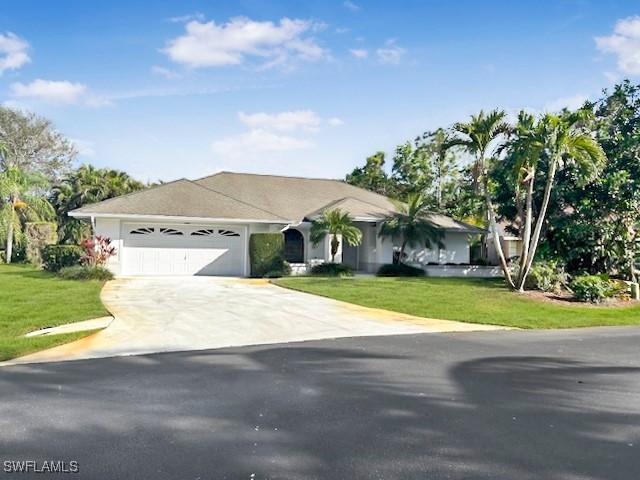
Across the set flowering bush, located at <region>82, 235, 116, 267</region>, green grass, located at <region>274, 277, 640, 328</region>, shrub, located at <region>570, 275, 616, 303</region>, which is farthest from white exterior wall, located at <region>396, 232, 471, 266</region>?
flowering bush, located at <region>82, 235, 116, 267</region>

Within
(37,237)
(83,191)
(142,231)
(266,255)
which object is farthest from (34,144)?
(266,255)

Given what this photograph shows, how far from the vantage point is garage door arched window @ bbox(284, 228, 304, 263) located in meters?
25.7

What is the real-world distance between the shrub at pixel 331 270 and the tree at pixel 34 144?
38.5 meters

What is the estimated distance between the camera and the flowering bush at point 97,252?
2020cm

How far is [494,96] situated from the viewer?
61.8 ft

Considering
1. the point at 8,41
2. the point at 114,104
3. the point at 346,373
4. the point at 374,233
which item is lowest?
the point at 346,373

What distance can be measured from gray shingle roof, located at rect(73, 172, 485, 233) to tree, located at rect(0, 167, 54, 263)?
12972 millimetres

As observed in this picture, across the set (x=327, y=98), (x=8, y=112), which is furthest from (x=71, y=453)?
(x=8, y=112)

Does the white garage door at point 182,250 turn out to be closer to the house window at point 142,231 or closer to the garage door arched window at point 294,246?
the house window at point 142,231

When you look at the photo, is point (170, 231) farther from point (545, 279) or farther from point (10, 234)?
point (10, 234)

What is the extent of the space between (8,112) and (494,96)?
48.4 meters

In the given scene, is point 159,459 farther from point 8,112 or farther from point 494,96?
point 8,112

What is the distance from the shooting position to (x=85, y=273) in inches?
753

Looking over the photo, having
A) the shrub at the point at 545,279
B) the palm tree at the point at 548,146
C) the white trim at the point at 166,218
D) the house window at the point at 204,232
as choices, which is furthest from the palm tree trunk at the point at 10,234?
the shrub at the point at 545,279
